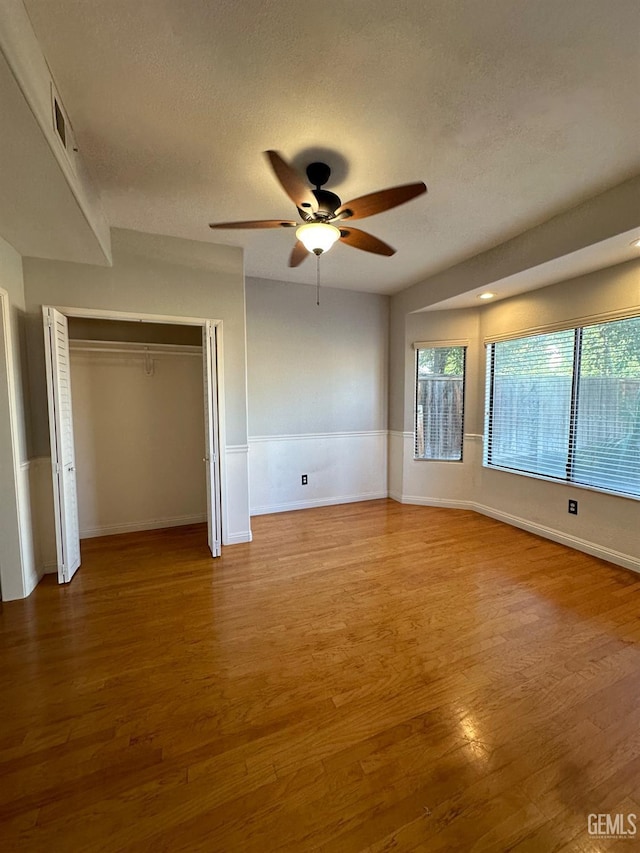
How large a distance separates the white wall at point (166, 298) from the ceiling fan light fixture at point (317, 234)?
1388 millimetres

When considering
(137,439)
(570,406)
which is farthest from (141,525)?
(570,406)

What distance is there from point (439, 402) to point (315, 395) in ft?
5.34

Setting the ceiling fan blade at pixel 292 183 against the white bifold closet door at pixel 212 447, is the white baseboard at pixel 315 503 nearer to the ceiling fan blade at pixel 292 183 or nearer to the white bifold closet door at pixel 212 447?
the white bifold closet door at pixel 212 447

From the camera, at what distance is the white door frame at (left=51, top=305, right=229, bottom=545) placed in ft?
9.44

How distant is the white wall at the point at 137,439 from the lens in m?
3.59

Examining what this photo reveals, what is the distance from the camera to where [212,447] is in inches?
125

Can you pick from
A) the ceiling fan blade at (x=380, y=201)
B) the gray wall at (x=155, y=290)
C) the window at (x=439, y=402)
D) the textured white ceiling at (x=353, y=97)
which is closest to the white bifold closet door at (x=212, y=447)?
the gray wall at (x=155, y=290)

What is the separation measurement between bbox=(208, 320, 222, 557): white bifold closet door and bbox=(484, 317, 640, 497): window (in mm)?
3145

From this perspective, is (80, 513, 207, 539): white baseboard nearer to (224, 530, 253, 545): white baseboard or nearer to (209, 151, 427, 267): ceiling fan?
(224, 530, 253, 545): white baseboard

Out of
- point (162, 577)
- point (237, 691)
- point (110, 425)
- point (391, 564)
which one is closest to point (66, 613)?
point (162, 577)

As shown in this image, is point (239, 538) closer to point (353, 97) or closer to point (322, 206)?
point (322, 206)

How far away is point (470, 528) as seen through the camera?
3871 mm

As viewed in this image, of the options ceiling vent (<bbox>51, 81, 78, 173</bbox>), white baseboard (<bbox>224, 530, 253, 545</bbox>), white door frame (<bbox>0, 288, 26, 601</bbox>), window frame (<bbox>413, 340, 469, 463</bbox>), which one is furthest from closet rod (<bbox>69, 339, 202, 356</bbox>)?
window frame (<bbox>413, 340, 469, 463</bbox>)

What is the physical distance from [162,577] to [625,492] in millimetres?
3919
